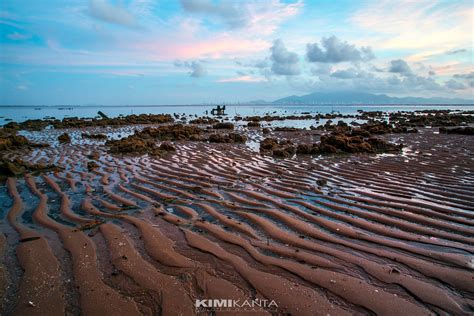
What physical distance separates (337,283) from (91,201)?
527cm

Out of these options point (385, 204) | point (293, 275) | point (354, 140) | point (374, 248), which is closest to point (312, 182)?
point (385, 204)

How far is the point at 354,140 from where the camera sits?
14727mm

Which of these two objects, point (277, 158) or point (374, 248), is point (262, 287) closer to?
point (374, 248)

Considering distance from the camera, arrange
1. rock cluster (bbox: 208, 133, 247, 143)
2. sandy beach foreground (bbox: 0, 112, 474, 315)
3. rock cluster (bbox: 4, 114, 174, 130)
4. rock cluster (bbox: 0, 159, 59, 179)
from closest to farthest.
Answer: sandy beach foreground (bbox: 0, 112, 474, 315)
rock cluster (bbox: 0, 159, 59, 179)
rock cluster (bbox: 208, 133, 247, 143)
rock cluster (bbox: 4, 114, 174, 130)

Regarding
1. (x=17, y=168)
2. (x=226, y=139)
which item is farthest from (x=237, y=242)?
(x=226, y=139)

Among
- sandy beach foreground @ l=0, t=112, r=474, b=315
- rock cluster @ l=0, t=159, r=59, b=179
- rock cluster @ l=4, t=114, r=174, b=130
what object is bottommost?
sandy beach foreground @ l=0, t=112, r=474, b=315

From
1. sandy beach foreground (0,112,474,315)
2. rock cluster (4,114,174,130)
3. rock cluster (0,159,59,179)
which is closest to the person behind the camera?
sandy beach foreground (0,112,474,315)

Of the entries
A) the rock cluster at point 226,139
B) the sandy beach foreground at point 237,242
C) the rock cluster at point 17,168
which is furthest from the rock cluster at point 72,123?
the sandy beach foreground at point 237,242

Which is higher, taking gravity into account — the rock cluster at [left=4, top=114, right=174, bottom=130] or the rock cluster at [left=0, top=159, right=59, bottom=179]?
the rock cluster at [left=4, top=114, right=174, bottom=130]

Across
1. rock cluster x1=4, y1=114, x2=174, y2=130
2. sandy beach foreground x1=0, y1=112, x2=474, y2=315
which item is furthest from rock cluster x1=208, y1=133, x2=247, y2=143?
rock cluster x1=4, y1=114, x2=174, y2=130

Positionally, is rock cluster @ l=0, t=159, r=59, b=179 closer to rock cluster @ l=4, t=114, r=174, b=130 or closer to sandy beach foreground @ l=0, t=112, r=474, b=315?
sandy beach foreground @ l=0, t=112, r=474, b=315

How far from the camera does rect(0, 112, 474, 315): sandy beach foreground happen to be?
10.1ft

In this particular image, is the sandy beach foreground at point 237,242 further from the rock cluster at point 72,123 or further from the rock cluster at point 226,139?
the rock cluster at point 72,123

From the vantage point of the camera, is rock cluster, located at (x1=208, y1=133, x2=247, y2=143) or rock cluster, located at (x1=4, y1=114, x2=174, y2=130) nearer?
rock cluster, located at (x1=208, y1=133, x2=247, y2=143)
